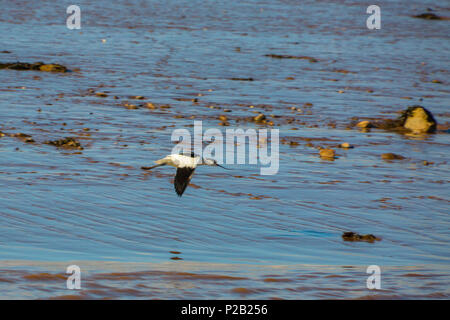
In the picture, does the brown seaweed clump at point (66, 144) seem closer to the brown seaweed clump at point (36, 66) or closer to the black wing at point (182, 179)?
the black wing at point (182, 179)

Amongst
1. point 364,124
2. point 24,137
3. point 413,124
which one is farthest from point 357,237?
point 413,124

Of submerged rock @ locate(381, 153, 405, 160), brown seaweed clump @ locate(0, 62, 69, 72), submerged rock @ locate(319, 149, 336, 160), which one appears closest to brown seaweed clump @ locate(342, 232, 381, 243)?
submerged rock @ locate(319, 149, 336, 160)

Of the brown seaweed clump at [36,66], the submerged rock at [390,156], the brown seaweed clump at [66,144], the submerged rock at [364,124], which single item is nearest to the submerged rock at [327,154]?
the submerged rock at [390,156]

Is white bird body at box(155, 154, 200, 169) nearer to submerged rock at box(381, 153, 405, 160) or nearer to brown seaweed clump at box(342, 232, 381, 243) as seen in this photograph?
brown seaweed clump at box(342, 232, 381, 243)

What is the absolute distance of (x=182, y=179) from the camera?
5.98 m

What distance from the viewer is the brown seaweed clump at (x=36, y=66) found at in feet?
45.6

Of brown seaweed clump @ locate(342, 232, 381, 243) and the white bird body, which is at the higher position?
the white bird body

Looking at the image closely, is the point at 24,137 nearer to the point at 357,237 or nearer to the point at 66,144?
the point at 66,144

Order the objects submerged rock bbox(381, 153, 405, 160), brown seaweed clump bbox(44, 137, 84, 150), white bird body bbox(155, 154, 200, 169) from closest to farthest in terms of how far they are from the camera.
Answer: white bird body bbox(155, 154, 200, 169), brown seaweed clump bbox(44, 137, 84, 150), submerged rock bbox(381, 153, 405, 160)

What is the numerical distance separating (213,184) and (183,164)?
1.90 m

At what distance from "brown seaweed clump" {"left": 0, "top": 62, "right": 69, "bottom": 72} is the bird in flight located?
843cm

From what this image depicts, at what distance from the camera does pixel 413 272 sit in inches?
231

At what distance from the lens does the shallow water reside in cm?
562
